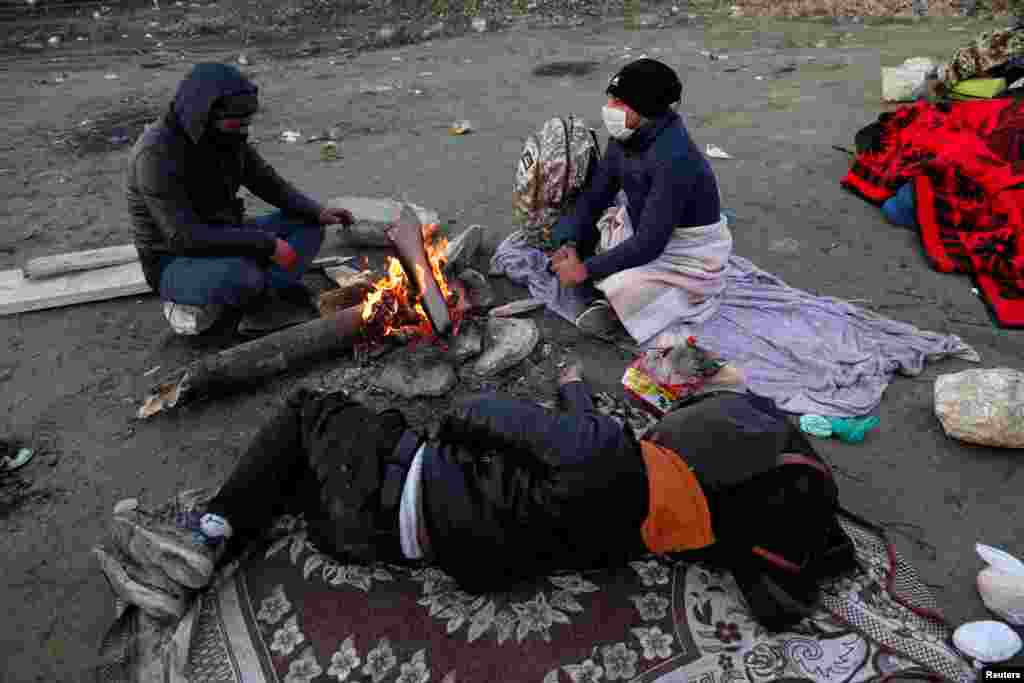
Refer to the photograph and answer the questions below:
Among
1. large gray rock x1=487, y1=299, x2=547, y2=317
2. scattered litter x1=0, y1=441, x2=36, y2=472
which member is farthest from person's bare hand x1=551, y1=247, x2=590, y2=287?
scattered litter x1=0, y1=441, x2=36, y2=472

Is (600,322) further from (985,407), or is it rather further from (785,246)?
(985,407)

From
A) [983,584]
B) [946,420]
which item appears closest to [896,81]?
[946,420]

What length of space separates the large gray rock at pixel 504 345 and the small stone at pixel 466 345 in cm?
5

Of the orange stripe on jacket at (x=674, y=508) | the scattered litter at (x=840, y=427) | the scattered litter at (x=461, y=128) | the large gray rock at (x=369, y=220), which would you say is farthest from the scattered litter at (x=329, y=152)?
the orange stripe on jacket at (x=674, y=508)

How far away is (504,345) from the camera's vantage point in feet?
12.1

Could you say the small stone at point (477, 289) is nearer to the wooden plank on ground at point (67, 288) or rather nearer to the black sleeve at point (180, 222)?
the black sleeve at point (180, 222)

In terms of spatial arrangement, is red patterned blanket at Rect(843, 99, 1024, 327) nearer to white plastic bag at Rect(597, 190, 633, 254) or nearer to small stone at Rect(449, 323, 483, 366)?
white plastic bag at Rect(597, 190, 633, 254)

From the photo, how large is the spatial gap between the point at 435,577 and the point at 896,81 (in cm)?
730

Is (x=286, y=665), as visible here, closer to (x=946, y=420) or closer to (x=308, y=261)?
(x=308, y=261)

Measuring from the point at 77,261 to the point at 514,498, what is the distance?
391 cm

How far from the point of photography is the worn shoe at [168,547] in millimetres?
2277

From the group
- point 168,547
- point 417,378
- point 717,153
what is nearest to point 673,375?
point 417,378

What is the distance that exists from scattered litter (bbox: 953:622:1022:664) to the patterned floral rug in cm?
5

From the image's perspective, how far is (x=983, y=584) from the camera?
2432 mm
